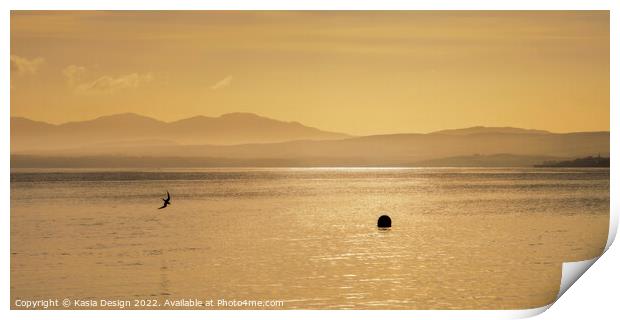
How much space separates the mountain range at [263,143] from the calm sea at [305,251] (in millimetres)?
1338

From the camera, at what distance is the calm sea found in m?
9.46

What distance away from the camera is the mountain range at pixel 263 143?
10.8 m

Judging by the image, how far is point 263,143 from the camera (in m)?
12.1

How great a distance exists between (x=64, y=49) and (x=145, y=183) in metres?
25.9

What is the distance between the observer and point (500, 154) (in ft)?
44.4

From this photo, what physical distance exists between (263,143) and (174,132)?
124cm

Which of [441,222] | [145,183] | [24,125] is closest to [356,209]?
[441,222]

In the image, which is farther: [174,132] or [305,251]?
[305,251]

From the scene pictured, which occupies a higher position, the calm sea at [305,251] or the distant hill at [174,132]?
the distant hill at [174,132]

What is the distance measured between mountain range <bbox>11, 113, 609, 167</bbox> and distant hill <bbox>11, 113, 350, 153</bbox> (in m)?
0.01

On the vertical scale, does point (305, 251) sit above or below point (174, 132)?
below

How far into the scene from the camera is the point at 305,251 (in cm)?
1259

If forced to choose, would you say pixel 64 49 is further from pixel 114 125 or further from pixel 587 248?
pixel 587 248

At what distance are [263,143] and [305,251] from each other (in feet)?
5.64
